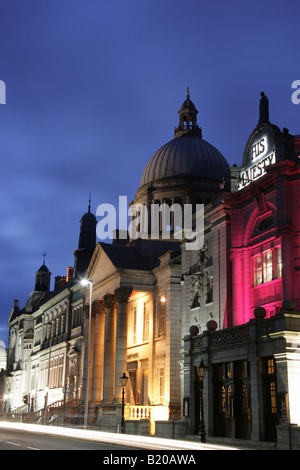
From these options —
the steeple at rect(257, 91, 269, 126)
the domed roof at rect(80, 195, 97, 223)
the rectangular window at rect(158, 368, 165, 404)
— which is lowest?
the rectangular window at rect(158, 368, 165, 404)

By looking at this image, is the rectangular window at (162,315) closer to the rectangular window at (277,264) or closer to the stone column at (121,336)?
the stone column at (121,336)

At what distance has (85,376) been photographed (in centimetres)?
6228

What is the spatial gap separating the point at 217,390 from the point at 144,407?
47.6 feet

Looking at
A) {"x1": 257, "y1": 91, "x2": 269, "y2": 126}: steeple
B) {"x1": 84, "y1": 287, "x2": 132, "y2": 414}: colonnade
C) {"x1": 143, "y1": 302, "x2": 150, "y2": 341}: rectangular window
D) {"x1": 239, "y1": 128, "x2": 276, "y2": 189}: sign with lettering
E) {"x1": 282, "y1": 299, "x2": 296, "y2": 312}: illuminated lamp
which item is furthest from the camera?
{"x1": 143, "y1": 302, "x2": 150, "y2": 341}: rectangular window

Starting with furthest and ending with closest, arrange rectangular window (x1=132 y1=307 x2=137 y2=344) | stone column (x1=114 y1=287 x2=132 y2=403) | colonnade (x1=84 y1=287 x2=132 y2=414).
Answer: rectangular window (x1=132 y1=307 x2=137 y2=344)
colonnade (x1=84 y1=287 x2=132 y2=414)
stone column (x1=114 y1=287 x2=132 y2=403)

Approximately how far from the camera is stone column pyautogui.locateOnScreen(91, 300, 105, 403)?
58.6 m

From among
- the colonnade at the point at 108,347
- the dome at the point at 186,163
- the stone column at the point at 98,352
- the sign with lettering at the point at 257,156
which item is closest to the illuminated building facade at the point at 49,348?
the stone column at the point at 98,352

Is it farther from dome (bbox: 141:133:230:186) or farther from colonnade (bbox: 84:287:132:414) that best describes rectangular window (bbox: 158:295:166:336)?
dome (bbox: 141:133:230:186)

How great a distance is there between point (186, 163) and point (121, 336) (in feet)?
97.4

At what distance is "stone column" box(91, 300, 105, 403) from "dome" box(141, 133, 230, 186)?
838 inches

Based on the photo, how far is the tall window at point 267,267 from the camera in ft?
118

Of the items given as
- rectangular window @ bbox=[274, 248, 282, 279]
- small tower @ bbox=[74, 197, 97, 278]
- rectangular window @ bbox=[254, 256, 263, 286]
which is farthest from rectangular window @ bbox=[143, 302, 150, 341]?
small tower @ bbox=[74, 197, 97, 278]
